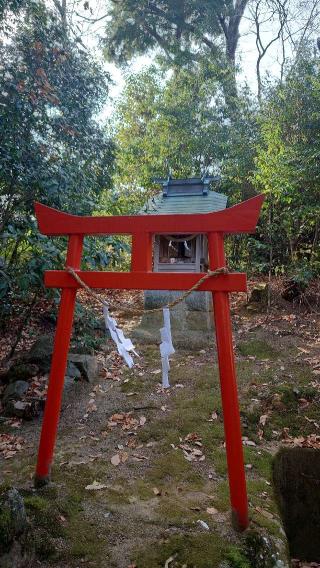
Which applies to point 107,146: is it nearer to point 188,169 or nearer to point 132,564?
point 188,169

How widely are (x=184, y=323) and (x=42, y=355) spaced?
3165 millimetres

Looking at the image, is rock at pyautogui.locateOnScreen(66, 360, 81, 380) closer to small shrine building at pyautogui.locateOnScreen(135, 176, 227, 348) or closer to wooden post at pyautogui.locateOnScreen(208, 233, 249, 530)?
small shrine building at pyautogui.locateOnScreen(135, 176, 227, 348)

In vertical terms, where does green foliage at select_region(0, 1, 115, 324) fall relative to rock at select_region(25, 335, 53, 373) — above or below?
above

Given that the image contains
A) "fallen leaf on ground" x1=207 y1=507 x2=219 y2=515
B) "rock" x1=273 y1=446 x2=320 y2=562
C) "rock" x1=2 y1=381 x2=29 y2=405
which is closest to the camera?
"fallen leaf on ground" x1=207 y1=507 x2=219 y2=515

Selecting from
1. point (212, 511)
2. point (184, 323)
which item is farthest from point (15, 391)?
point (184, 323)

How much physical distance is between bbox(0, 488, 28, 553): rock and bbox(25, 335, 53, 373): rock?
3.19 meters

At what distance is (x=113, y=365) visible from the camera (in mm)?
6340

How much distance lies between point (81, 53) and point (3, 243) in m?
3.90

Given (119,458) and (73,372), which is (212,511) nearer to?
(119,458)

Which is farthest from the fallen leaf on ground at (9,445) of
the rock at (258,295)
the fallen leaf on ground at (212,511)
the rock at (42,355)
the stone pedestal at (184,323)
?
the rock at (258,295)

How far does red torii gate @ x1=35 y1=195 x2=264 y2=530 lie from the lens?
2.85m

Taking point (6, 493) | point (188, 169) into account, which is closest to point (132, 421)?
point (6, 493)

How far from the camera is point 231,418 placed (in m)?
2.85

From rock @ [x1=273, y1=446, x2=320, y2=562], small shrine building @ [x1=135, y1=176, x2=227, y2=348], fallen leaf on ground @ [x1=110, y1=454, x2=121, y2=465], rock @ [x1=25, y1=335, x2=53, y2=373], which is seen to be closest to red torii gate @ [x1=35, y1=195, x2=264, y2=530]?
fallen leaf on ground @ [x1=110, y1=454, x2=121, y2=465]
